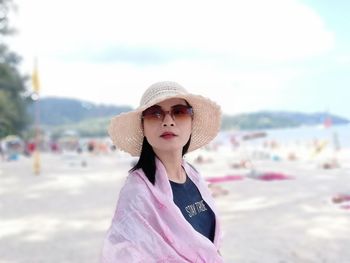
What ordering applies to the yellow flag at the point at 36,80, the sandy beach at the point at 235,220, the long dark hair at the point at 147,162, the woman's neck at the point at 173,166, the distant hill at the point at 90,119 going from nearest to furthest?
the long dark hair at the point at 147,162 < the woman's neck at the point at 173,166 < the sandy beach at the point at 235,220 < the yellow flag at the point at 36,80 < the distant hill at the point at 90,119

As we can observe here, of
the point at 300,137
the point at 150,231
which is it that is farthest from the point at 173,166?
the point at 300,137

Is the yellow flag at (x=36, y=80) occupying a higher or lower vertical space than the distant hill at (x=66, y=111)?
lower

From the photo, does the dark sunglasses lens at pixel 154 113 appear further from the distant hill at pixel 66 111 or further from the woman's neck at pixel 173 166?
the distant hill at pixel 66 111

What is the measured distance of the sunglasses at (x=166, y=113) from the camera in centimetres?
137

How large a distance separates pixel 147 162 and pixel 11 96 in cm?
3326

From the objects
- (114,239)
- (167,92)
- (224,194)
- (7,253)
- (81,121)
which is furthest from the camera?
(81,121)

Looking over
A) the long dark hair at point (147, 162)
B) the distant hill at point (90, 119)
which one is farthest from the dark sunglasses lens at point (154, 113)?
the distant hill at point (90, 119)

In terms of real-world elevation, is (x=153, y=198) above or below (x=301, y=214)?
above

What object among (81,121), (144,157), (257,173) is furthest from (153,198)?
(81,121)

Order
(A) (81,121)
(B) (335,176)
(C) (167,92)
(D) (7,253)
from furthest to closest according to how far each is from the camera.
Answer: (A) (81,121), (B) (335,176), (D) (7,253), (C) (167,92)

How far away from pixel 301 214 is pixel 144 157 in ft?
16.9

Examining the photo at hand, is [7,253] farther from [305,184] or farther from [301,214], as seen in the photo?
[305,184]

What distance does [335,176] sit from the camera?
11.2m

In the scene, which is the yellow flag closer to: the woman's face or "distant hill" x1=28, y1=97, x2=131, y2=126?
the woman's face
